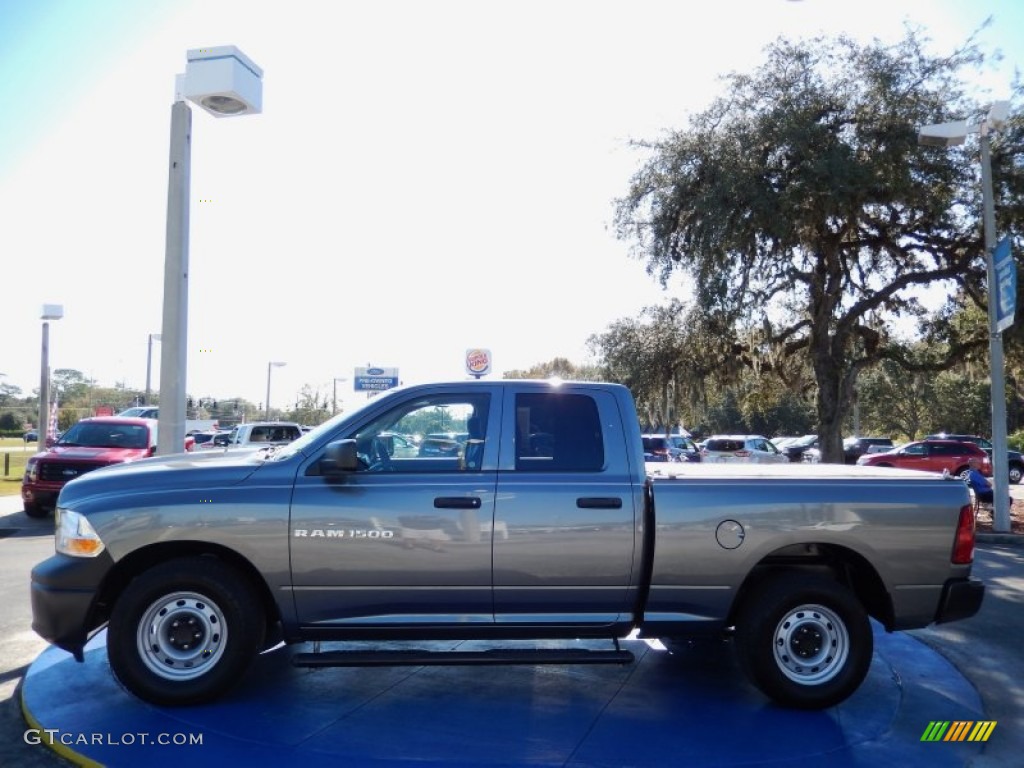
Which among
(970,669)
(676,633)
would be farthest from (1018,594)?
(676,633)

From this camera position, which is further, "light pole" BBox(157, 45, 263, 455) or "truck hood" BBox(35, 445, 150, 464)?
"truck hood" BBox(35, 445, 150, 464)

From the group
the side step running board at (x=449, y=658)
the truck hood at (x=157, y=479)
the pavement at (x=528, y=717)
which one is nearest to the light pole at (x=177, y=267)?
the pavement at (x=528, y=717)

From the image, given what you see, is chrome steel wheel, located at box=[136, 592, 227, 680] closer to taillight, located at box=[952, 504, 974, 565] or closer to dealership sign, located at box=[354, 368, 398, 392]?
taillight, located at box=[952, 504, 974, 565]

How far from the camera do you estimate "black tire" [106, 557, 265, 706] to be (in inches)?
200

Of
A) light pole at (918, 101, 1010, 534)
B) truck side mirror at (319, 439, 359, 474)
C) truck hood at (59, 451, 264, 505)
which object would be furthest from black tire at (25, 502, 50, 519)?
light pole at (918, 101, 1010, 534)

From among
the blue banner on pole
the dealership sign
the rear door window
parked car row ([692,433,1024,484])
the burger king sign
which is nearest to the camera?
the rear door window

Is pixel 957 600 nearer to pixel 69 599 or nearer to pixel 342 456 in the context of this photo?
pixel 342 456

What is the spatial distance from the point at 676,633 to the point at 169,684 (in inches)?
121

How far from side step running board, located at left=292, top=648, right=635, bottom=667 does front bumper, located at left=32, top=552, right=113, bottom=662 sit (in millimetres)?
1242

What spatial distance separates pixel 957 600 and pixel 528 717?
9.07 feet

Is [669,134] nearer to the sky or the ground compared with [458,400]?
nearer to the sky

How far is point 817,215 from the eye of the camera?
57.8ft

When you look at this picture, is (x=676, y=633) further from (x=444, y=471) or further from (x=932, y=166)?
(x=932, y=166)

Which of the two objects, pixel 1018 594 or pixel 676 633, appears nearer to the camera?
pixel 676 633
